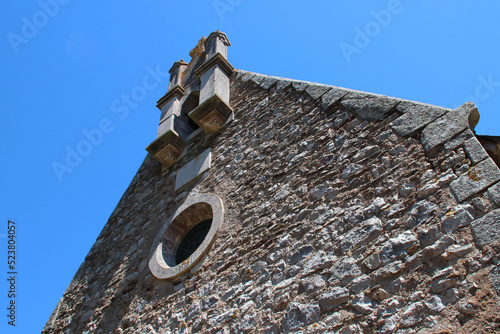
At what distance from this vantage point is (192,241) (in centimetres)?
549

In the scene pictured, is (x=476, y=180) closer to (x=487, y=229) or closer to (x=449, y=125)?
(x=487, y=229)

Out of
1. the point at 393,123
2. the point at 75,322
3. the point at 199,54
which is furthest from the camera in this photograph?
the point at 199,54

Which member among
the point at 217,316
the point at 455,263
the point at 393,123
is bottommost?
the point at 455,263

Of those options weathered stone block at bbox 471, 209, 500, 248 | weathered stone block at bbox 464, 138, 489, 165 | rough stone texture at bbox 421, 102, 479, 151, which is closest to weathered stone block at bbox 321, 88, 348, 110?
rough stone texture at bbox 421, 102, 479, 151

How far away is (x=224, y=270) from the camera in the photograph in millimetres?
4297

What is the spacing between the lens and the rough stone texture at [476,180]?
2984 millimetres

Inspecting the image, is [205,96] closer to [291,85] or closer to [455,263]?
[291,85]

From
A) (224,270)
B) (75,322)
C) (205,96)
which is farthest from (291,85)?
(75,322)

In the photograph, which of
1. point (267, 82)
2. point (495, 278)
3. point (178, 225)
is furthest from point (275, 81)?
point (495, 278)

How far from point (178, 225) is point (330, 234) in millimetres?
2562

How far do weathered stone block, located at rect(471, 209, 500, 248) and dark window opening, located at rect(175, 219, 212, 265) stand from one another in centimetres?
327

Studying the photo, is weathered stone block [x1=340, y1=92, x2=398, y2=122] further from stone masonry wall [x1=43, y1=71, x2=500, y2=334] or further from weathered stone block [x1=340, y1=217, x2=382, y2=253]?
weathered stone block [x1=340, y1=217, x2=382, y2=253]

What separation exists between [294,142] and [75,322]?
12.4 ft

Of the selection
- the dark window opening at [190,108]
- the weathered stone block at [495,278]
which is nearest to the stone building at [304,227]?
the weathered stone block at [495,278]
